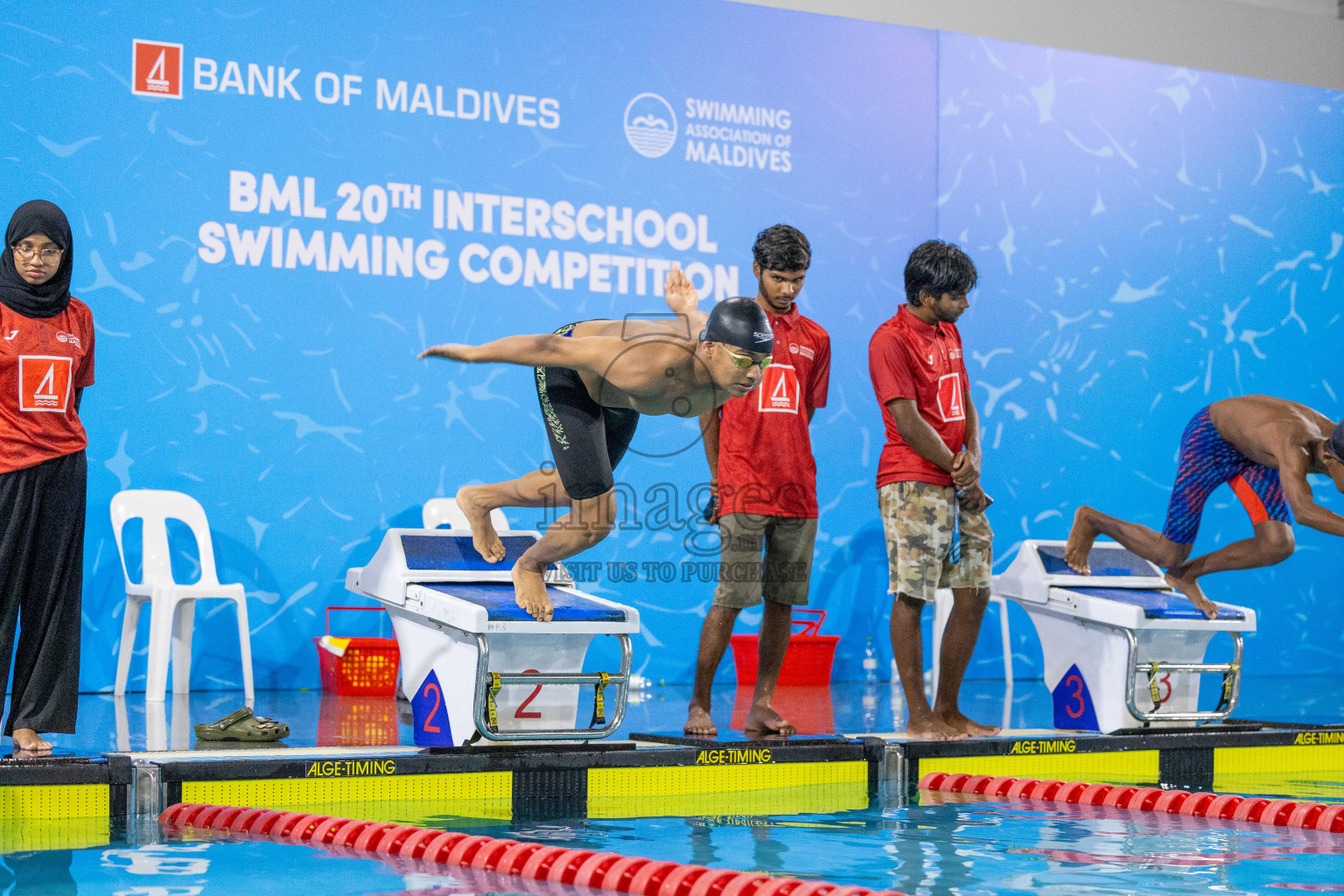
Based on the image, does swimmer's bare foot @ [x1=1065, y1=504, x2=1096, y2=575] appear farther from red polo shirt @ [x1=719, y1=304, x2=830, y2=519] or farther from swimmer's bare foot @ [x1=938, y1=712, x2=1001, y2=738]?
red polo shirt @ [x1=719, y1=304, x2=830, y2=519]

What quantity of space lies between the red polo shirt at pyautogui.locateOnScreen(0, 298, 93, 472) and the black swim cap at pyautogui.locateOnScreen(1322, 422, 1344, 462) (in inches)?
198

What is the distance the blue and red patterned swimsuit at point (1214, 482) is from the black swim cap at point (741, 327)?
2.90 metres

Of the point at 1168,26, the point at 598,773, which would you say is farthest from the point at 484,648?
the point at 1168,26

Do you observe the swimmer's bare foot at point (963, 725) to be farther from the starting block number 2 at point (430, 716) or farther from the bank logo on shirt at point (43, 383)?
the bank logo on shirt at point (43, 383)

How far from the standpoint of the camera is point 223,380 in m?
9.07

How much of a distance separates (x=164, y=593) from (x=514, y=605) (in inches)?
127

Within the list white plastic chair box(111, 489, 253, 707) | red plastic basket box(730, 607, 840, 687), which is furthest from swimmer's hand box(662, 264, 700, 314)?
red plastic basket box(730, 607, 840, 687)

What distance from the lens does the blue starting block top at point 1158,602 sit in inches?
262

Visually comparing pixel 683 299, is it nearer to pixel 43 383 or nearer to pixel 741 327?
pixel 741 327

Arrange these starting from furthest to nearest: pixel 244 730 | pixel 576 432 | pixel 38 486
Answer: pixel 244 730
pixel 576 432
pixel 38 486

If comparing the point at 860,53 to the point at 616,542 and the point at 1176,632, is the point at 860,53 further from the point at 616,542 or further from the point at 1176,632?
the point at 1176,632

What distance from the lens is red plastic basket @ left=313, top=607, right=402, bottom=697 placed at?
876 centimetres

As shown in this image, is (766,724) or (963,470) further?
(963,470)

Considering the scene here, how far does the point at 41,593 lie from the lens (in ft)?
16.1
